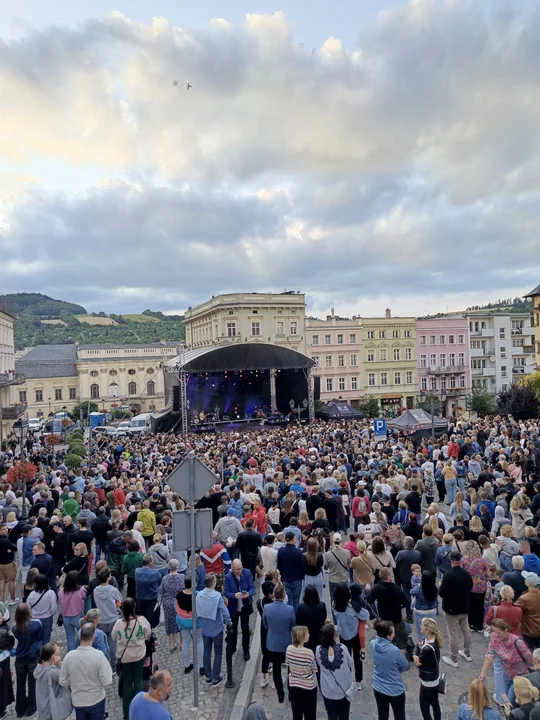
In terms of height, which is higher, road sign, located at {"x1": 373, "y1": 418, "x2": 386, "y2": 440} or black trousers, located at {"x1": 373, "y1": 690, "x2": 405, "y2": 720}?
road sign, located at {"x1": 373, "y1": 418, "x2": 386, "y2": 440}

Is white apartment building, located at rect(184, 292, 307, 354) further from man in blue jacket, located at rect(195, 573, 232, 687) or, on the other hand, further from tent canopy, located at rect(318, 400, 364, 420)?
man in blue jacket, located at rect(195, 573, 232, 687)

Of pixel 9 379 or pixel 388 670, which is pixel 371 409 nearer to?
pixel 9 379

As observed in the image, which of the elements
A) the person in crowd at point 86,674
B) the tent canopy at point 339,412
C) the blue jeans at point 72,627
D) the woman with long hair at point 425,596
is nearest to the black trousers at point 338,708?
the woman with long hair at point 425,596

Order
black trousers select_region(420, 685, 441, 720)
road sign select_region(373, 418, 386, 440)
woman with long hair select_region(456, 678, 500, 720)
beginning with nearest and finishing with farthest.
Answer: woman with long hair select_region(456, 678, 500, 720)
black trousers select_region(420, 685, 441, 720)
road sign select_region(373, 418, 386, 440)

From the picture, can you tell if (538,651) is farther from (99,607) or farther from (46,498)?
(46,498)

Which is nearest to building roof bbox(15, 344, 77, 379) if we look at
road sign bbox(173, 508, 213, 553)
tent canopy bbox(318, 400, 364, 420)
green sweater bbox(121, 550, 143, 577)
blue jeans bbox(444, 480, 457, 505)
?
tent canopy bbox(318, 400, 364, 420)

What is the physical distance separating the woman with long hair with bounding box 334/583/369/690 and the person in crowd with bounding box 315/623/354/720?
42.6 inches

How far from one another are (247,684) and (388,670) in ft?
7.40

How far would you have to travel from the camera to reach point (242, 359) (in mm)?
37969

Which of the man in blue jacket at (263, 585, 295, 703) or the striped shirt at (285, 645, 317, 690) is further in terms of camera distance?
the man in blue jacket at (263, 585, 295, 703)

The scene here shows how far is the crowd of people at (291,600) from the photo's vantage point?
530 centimetres

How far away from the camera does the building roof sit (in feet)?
228

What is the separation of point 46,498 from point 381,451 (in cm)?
1060

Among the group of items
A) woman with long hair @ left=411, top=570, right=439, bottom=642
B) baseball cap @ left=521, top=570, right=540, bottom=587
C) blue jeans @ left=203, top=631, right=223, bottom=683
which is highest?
baseball cap @ left=521, top=570, right=540, bottom=587
